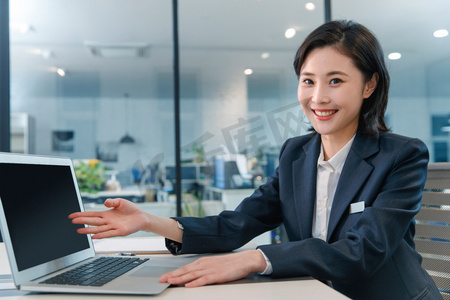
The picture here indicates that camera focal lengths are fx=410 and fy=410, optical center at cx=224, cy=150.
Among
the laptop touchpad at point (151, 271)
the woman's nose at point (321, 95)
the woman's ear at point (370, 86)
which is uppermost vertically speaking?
the woman's ear at point (370, 86)

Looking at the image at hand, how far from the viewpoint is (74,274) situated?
88cm

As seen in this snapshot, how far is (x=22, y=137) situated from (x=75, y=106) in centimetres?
50

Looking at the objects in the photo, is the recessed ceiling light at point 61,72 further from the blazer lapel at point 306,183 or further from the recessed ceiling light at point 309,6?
the blazer lapel at point 306,183

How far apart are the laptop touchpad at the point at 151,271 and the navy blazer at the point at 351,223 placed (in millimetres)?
196

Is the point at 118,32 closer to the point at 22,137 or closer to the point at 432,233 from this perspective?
the point at 22,137

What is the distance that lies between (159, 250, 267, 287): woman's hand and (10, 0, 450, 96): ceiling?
3.03 metres

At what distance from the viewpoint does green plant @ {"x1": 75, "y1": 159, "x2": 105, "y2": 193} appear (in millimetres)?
3574

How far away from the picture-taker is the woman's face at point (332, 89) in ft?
4.00

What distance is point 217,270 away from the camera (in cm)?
88

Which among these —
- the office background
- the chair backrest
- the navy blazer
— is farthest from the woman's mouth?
the office background

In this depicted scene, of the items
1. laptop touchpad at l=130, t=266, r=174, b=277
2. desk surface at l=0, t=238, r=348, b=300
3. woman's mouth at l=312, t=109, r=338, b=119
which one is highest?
woman's mouth at l=312, t=109, r=338, b=119

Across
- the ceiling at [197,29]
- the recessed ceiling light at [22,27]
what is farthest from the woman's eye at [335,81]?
the recessed ceiling light at [22,27]

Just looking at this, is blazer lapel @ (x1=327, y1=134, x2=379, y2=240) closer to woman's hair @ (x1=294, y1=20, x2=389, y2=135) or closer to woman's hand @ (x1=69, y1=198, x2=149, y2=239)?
woman's hair @ (x1=294, y1=20, x2=389, y2=135)

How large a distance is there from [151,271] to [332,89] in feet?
2.40
